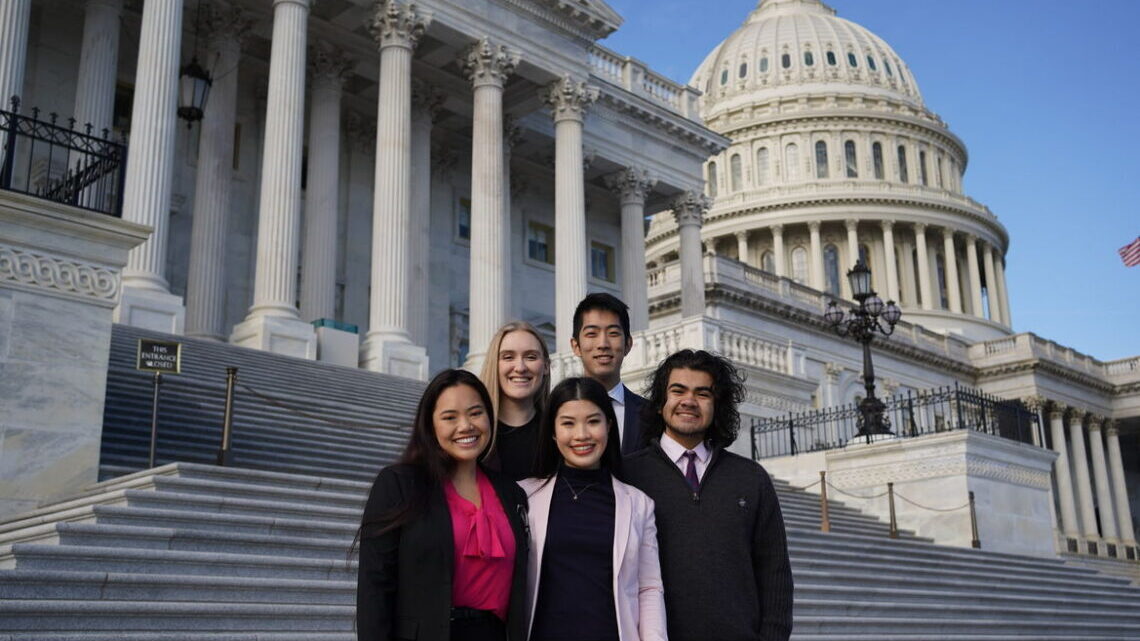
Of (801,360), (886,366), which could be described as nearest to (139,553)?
(801,360)

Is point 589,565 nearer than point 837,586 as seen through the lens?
Yes

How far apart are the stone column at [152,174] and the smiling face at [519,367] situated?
16.4 metres

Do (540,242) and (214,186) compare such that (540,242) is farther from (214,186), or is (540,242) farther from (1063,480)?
(1063,480)

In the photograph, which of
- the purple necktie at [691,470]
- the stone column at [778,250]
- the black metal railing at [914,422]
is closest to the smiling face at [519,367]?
the purple necktie at [691,470]

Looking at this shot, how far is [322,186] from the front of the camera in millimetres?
26547

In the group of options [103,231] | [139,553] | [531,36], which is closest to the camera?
[139,553]

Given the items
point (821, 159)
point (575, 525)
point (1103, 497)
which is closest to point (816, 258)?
point (821, 159)

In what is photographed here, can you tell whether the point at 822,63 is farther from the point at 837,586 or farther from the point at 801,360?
the point at 837,586

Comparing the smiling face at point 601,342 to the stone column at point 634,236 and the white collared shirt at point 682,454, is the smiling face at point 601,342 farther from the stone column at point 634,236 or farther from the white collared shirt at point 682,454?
the stone column at point 634,236

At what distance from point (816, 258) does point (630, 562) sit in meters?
74.1

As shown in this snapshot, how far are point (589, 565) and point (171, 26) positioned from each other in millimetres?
20401

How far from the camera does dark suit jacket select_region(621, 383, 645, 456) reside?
5.34m

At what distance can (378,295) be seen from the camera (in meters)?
24.3

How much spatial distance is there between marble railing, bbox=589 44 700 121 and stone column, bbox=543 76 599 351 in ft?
14.2
